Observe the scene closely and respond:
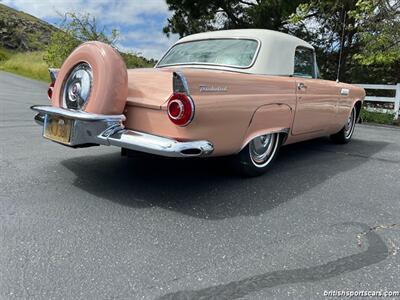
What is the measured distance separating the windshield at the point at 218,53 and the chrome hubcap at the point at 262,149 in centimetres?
80

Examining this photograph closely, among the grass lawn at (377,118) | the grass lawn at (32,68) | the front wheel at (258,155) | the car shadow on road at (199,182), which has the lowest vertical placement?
the car shadow on road at (199,182)

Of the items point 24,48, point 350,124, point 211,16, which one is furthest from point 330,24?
point 24,48

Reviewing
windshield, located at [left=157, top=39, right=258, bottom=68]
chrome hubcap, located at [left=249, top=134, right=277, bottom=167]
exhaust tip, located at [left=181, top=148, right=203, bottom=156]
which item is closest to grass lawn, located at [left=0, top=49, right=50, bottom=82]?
windshield, located at [left=157, top=39, right=258, bottom=68]

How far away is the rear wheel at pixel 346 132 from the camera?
658cm

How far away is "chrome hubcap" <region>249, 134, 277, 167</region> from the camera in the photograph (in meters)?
Answer: 4.21

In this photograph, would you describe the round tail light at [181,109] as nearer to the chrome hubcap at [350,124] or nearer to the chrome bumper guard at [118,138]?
the chrome bumper guard at [118,138]

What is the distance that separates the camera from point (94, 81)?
11.3 ft

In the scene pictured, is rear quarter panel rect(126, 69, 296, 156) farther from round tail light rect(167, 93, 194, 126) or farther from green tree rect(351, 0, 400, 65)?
green tree rect(351, 0, 400, 65)

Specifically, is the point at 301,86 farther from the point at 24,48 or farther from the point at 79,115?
the point at 24,48

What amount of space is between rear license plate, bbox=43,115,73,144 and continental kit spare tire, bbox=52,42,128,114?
6.5 inches

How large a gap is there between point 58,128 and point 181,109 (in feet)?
4.10

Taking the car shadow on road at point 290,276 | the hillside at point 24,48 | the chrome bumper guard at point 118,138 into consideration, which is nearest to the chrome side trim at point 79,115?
the chrome bumper guard at point 118,138

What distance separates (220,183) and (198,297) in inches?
76.7

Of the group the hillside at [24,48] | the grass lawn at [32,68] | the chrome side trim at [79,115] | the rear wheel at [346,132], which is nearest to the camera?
the chrome side trim at [79,115]
